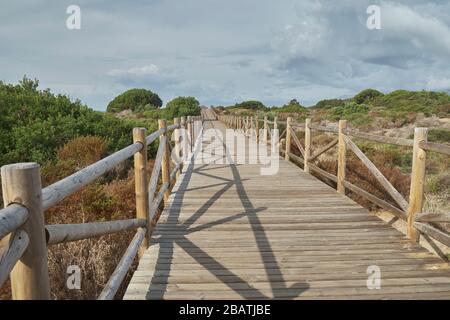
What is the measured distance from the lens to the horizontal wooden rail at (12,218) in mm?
1177

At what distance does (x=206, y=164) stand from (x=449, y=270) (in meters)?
6.94

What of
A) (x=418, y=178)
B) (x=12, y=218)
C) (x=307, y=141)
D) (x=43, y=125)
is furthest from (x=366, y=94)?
(x=12, y=218)

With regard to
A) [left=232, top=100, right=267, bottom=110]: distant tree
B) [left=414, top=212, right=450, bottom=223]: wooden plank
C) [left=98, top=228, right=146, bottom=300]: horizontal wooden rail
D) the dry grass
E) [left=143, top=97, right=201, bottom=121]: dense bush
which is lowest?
the dry grass

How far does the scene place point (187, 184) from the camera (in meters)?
7.05

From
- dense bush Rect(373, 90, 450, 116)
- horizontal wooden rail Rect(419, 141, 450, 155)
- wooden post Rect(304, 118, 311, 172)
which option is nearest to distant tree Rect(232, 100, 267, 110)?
dense bush Rect(373, 90, 450, 116)

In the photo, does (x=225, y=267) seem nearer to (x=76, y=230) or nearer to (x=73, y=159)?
(x=76, y=230)

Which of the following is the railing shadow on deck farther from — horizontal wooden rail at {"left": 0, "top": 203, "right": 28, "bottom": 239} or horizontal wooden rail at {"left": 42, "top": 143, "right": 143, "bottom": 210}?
horizontal wooden rail at {"left": 0, "top": 203, "right": 28, "bottom": 239}

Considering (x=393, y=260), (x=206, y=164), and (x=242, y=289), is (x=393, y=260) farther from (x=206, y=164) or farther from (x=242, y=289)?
(x=206, y=164)

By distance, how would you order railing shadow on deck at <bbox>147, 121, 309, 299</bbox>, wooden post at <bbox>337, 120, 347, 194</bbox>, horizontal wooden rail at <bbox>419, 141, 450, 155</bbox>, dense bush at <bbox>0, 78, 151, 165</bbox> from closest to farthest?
railing shadow on deck at <bbox>147, 121, 309, 299</bbox>
horizontal wooden rail at <bbox>419, 141, 450, 155</bbox>
wooden post at <bbox>337, 120, 347, 194</bbox>
dense bush at <bbox>0, 78, 151, 165</bbox>

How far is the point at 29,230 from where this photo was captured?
1377mm

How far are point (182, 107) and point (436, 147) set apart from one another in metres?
51.9

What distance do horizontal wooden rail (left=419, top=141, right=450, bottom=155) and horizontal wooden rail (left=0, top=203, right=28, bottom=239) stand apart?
143 inches

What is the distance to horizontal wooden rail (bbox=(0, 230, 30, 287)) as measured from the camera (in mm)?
1154
